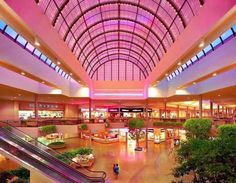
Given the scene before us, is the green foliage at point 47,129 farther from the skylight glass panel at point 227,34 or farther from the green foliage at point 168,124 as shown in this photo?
the skylight glass panel at point 227,34

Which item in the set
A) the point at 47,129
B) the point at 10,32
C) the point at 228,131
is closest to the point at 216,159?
the point at 228,131

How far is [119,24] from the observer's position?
32.4 meters

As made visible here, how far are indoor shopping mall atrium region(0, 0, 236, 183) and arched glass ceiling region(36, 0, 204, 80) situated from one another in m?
0.13

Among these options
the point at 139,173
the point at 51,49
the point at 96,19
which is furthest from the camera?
the point at 96,19

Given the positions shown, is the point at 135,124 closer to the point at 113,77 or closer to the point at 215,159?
the point at 113,77

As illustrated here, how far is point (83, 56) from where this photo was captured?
3738cm

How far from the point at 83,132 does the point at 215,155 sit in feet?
99.2

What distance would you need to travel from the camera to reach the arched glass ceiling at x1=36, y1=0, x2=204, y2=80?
805 inches

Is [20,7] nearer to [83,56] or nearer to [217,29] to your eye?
[217,29]

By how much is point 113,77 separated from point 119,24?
60.3 ft

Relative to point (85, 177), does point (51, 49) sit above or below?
above

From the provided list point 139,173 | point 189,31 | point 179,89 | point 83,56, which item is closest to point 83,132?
point 83,56

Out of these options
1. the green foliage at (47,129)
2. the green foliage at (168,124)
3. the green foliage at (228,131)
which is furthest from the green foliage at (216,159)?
the green foliage at (168,124)

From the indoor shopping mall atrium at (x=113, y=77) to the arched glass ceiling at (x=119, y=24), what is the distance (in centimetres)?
13
